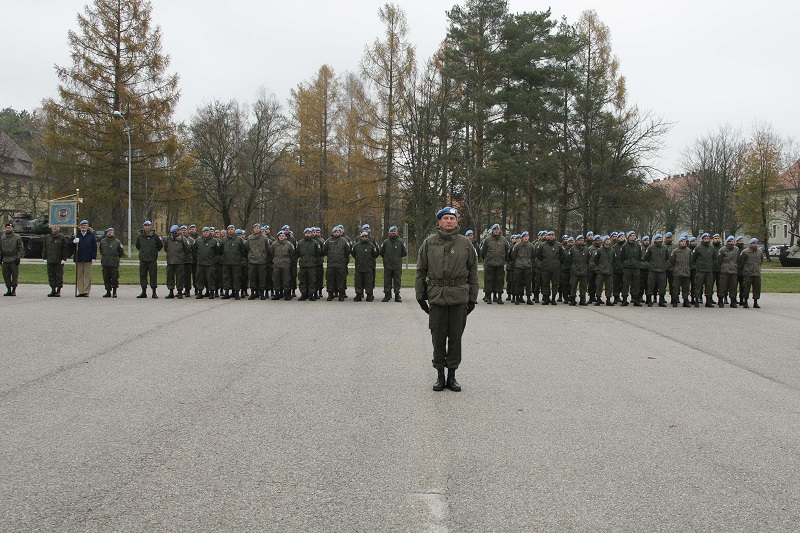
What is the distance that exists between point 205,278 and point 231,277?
0.82 meters

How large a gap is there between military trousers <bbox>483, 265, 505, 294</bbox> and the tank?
2679 centimetres

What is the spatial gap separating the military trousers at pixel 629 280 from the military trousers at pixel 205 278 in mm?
11486

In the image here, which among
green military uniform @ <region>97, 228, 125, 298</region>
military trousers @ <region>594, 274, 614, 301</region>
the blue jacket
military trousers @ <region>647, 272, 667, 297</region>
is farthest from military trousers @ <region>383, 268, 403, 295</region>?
the blue jacket

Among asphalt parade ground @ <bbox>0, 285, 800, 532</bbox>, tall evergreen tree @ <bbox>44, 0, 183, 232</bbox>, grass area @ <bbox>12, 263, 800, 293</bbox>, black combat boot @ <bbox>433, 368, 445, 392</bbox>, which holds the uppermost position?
tall evergreen tree @ <bbox>44, 0, 183, 232</bbox>

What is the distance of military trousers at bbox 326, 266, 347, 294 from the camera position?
18.3m

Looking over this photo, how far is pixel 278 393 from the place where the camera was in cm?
675

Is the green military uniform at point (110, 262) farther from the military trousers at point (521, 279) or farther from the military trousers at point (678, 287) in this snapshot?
the military trousers at point (678, 287)

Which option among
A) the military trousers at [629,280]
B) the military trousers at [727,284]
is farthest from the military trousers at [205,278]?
the military trousers at [727,284]

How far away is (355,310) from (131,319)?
5.02 meters

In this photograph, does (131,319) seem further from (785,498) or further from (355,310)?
(785,498)

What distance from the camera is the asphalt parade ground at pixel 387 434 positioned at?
12.6 feet

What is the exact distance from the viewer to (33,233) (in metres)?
36.7

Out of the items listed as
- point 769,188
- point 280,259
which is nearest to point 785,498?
point 280,259

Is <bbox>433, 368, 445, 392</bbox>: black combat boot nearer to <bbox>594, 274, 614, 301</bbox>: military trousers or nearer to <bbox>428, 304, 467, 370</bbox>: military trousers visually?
<bbox>428, 304, 467, 370</bbox>: military trousers
